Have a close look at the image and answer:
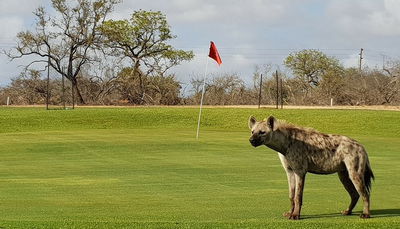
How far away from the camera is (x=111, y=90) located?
64000 millimetres

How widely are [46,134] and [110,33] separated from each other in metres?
29.4

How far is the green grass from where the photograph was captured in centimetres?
1253

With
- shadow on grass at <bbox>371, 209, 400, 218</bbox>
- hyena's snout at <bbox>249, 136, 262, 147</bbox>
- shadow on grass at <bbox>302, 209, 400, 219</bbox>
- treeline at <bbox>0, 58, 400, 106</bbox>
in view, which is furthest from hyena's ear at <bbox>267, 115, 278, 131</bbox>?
treeline at <bbox>0, 58, 400, 106</bbox>

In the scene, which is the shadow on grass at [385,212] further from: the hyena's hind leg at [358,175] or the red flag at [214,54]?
the red flag at [214,54]

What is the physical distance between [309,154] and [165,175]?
29.9 ft

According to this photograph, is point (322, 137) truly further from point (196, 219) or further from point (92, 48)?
point (92, 48)

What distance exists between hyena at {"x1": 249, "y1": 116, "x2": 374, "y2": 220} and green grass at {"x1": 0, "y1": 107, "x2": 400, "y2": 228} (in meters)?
0.53

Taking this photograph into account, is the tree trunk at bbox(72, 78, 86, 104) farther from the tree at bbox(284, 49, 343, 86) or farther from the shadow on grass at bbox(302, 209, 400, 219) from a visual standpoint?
the shadow on grass at bbox(302, 209, 400, 219)

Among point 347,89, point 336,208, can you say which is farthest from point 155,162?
point 347,89

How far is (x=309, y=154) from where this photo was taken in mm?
12375

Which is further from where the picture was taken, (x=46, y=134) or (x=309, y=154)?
(x=46, y=134)

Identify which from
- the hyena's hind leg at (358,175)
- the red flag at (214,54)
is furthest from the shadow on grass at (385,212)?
the red flag at (214,54)

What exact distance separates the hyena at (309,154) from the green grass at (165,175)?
0.53 m

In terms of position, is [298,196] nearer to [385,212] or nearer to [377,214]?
[377,214]
